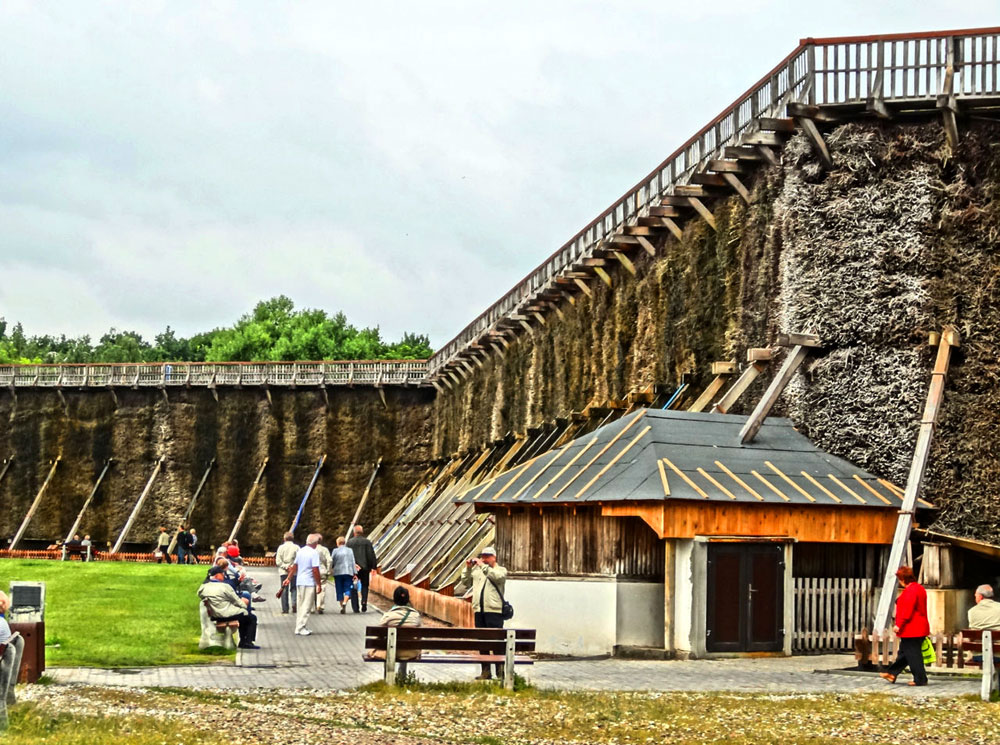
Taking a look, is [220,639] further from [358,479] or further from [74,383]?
[74,383]

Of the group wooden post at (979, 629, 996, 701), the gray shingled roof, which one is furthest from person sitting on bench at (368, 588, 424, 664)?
wooden post at (979, 629, 996, 701)

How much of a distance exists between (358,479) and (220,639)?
5018 centimetres

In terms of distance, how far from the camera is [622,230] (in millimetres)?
40594

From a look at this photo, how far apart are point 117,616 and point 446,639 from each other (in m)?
12.8

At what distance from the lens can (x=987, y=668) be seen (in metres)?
16.0

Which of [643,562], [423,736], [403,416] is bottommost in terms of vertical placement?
[423,736]

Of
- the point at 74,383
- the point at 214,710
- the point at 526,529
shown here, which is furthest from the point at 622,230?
the point at 74,383

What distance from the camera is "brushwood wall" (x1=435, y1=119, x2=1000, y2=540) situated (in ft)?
88.2

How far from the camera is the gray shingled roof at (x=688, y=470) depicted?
2248 centimetres

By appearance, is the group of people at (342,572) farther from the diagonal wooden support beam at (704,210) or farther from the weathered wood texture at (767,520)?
the diagonal wooden support beam at (704,210)

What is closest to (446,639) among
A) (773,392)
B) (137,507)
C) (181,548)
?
(773,392)

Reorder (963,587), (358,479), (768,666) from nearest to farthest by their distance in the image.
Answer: (768,666) < (963,587) < (358,479)

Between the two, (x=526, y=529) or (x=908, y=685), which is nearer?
(x=908, y=685)

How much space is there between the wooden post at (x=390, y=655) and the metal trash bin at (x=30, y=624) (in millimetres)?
3987
